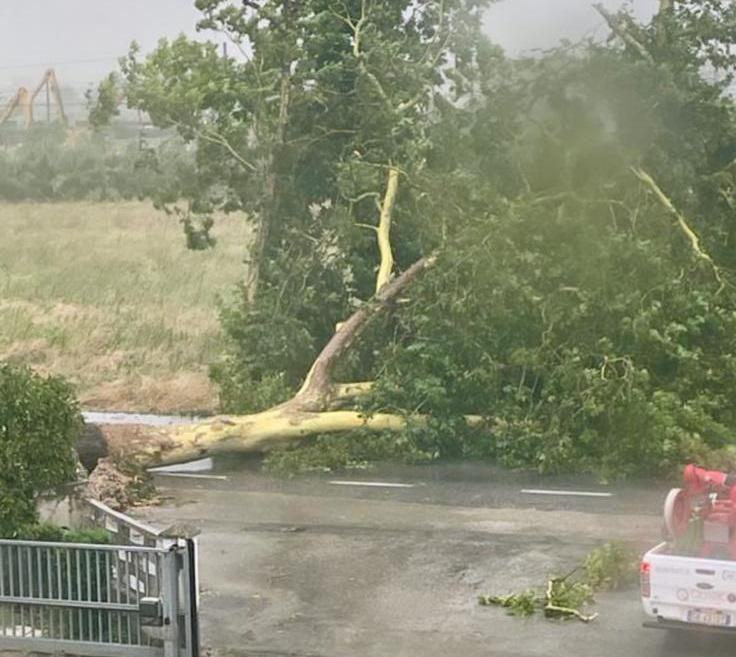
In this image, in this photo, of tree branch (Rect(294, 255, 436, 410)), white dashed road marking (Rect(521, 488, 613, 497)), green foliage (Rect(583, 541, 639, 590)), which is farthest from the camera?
tree branch (Rect(294, 255, 436, 410))

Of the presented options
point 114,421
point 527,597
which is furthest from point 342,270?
point 527,597

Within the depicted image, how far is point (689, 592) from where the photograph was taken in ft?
24.8

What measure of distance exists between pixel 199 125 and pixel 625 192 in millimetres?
4685

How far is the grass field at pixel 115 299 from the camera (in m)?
15.0

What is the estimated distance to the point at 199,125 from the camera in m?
14.6

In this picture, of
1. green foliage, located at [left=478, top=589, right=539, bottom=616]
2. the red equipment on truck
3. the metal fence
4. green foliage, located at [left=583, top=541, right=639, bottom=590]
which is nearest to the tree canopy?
green foliage, located at [left=583, top=541, right=639, bottom=590]

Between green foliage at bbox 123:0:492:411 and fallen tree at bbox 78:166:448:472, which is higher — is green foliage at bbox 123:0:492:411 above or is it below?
above

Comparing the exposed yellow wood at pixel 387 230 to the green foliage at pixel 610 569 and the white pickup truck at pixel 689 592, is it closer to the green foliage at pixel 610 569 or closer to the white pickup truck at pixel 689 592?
the green foliage at pixel 610 569

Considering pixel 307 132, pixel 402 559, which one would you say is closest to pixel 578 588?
pixel 402 559

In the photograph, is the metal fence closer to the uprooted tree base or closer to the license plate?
the license plate

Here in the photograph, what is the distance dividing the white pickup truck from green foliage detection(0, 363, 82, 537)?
12.1ft

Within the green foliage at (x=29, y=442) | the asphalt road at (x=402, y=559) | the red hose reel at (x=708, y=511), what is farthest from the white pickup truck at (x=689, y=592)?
the green foliage at (x=29, y=442)

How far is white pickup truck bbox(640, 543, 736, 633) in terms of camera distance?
7.46 metres

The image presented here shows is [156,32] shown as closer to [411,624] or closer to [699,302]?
[699,302]
